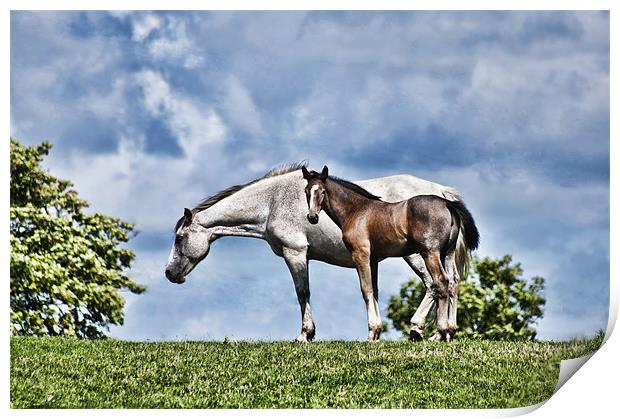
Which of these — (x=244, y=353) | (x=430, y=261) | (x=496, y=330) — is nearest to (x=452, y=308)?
(x=430, y=261)

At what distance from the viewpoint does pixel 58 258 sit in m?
17.8

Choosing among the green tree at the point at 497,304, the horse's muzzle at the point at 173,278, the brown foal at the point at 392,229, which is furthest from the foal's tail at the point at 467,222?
the green tree at the point at 497,304

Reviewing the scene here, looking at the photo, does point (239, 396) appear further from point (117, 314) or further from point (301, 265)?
point (117, 314)

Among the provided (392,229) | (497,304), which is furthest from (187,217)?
(497,304)

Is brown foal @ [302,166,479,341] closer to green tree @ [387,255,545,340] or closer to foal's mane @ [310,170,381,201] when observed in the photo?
foal's mane @ [310,170,381,201]

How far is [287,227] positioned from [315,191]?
133 centimetres

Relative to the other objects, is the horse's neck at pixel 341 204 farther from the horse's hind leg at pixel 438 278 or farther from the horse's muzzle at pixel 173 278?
the horse's muzzle at pixel 173 278

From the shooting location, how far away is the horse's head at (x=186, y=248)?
12836 mm

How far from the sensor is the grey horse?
1220 centimetres

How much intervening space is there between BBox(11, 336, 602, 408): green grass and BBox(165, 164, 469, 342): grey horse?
3.55 feet

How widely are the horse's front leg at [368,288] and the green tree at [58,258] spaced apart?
25.7 ft

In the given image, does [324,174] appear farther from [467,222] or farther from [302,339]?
[302,339]

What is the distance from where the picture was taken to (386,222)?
11.2 metres

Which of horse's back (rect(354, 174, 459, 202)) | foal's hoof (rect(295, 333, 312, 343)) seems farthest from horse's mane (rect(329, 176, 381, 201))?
foal's hoof (rect(295, 333, 312, 343))
